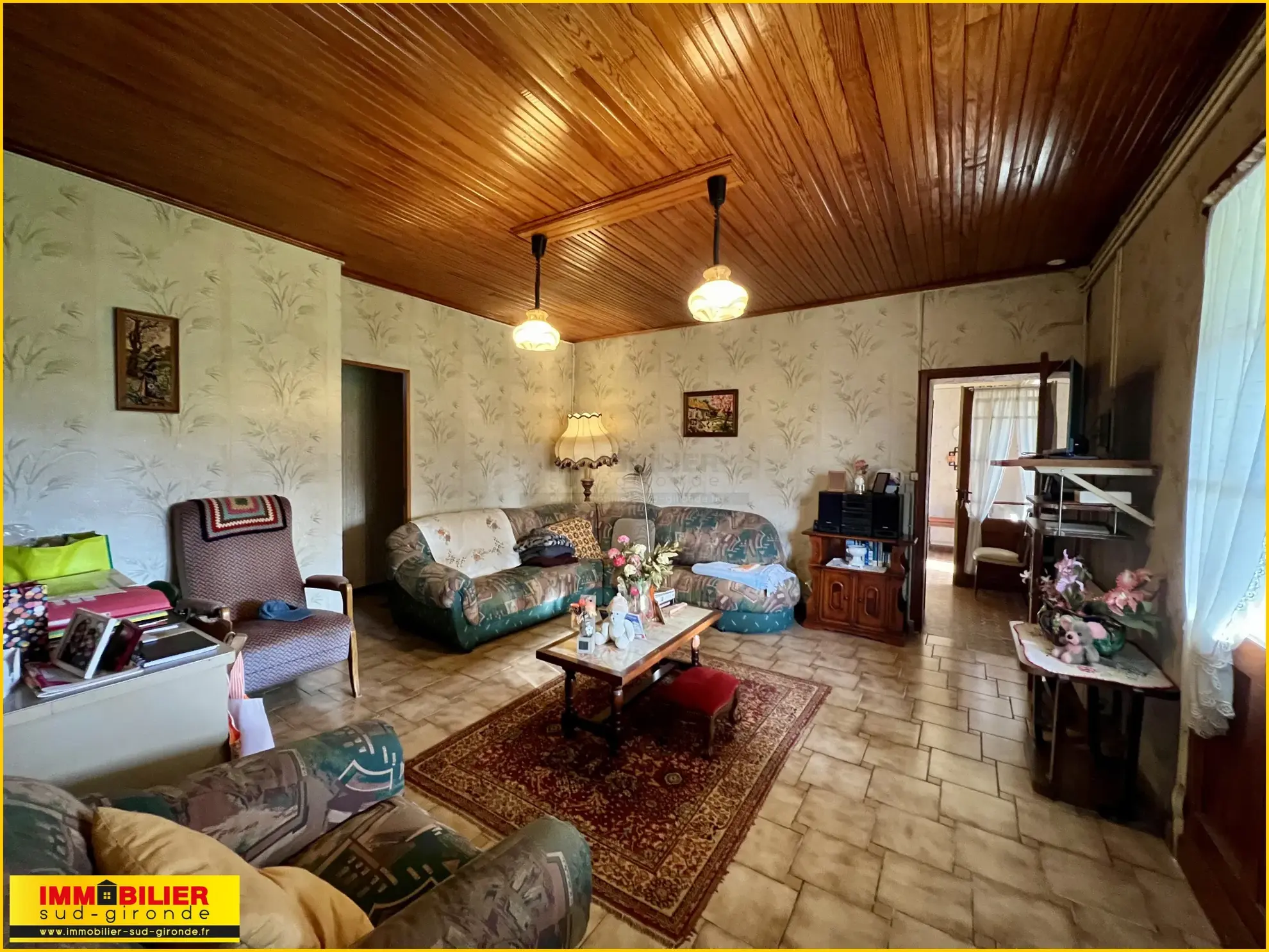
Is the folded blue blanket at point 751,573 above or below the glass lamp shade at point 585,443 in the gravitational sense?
below

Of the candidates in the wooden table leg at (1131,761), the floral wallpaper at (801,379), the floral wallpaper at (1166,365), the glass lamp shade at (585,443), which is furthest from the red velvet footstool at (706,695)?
the glass lamp shade at (585,443)

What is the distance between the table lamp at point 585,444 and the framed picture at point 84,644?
3.82 meters

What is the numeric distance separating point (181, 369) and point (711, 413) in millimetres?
3850

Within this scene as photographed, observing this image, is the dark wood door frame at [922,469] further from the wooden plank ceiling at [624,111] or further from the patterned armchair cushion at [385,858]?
the patterned armchair cushion at [385,858]

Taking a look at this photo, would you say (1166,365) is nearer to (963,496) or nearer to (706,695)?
(706,695)

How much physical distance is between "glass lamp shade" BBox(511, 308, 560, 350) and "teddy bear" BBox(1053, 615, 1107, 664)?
2697mm

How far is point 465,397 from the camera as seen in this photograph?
448 centimetres

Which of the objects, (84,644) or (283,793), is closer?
(283,793)

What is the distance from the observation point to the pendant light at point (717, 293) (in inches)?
85.4

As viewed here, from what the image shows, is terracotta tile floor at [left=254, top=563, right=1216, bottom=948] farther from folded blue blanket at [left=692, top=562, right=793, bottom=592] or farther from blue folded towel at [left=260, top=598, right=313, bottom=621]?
folded blue blanket at [left=692, top=562, right=793, bottom=592]

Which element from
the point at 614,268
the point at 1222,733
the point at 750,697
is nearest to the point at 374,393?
the point at 614,268

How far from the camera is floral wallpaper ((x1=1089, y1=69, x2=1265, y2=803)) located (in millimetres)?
1724

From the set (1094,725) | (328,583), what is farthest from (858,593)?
(328,583)

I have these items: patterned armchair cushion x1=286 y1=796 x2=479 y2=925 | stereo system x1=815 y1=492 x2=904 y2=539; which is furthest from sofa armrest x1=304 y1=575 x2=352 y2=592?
stereo system x1=815 y1=492 x2=904 y2=539
